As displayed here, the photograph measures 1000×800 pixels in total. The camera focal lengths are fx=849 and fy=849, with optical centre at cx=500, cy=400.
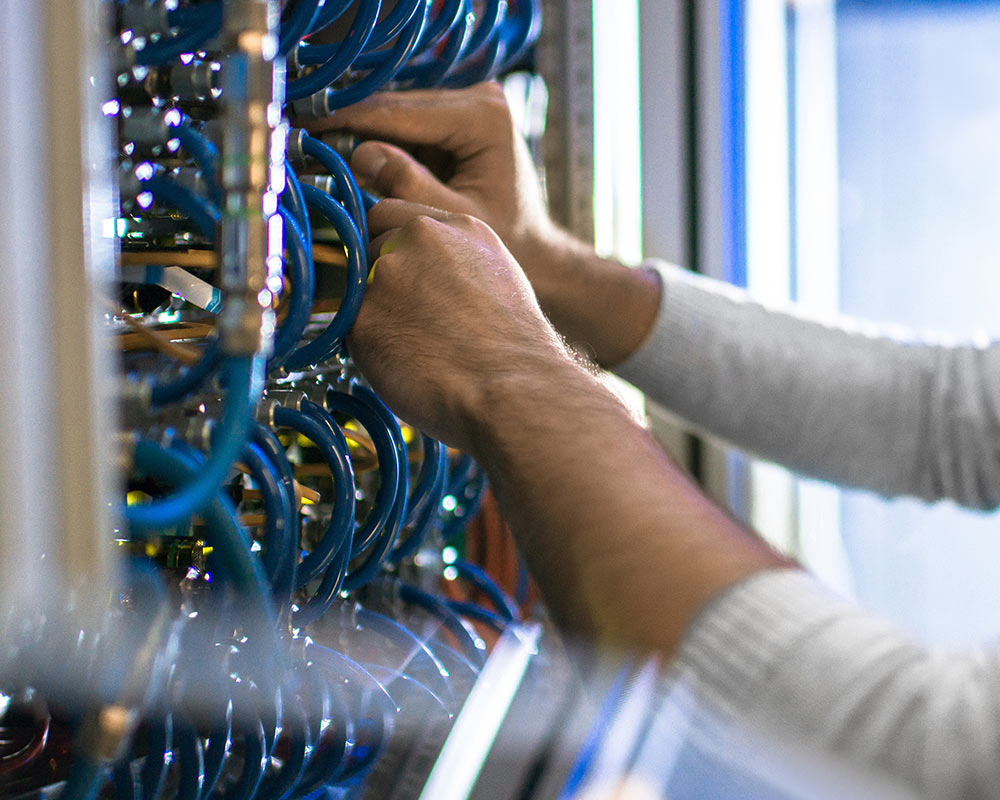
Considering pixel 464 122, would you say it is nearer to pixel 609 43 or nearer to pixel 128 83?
pixel 128 83

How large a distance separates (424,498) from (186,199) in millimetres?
278

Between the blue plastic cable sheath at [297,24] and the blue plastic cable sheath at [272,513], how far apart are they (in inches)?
8.8

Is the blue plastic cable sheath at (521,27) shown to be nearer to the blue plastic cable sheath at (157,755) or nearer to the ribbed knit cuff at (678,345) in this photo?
the ribbed knit cuff at (678,345)

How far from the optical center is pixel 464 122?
69cm

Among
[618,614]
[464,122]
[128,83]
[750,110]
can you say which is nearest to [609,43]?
[750,110]

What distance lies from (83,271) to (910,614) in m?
1.31

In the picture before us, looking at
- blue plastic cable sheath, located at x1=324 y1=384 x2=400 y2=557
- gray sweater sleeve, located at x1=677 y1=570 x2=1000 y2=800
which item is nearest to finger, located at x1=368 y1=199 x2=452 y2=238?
blue plastic cable sheath, located at x1=324 y1=384 x2=400 y2=557

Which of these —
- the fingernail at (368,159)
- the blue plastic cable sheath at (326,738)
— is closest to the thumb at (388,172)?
the fingernail at (368,159)

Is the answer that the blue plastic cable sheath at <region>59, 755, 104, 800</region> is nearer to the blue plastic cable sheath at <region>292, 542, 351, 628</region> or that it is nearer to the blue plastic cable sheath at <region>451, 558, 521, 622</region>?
the blue plastic cable sheath at <region>292, 542, 351, 628</region>

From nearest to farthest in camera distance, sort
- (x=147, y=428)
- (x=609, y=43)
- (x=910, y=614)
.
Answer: (x=147, y=428) → (x=609, y=43) → (x=910, y=614)

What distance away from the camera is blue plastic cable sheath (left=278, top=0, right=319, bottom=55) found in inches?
18.3

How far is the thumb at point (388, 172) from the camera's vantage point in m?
0.61

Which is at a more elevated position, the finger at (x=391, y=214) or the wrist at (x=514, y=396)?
the finger at (x=391, y=214)

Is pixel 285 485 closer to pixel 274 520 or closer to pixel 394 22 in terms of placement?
pixel 274 520
